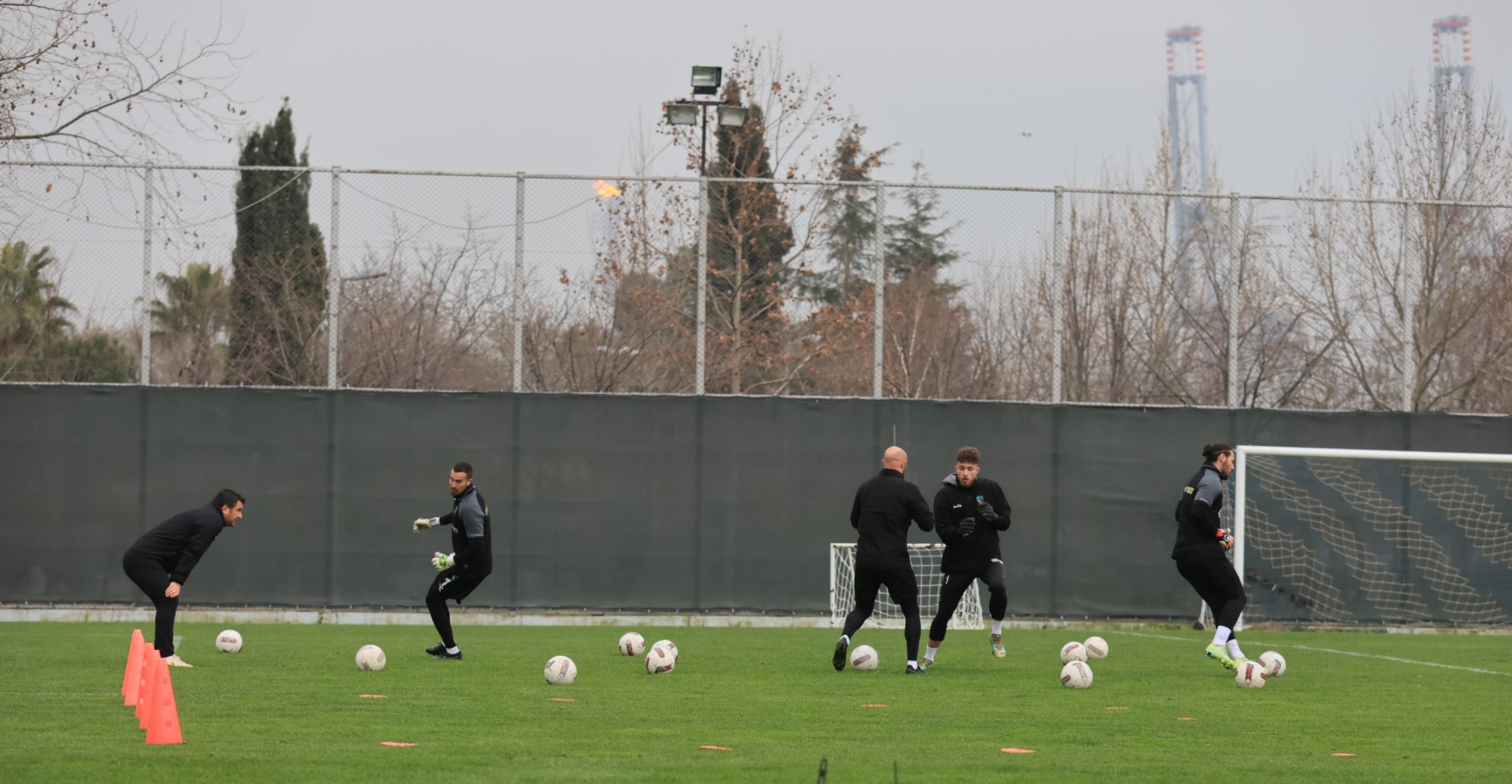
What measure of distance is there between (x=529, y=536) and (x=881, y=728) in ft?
38.5

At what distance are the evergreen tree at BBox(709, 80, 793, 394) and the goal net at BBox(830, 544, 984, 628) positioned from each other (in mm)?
2742

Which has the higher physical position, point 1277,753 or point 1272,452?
point 1272,452

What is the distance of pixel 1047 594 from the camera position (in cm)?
2141

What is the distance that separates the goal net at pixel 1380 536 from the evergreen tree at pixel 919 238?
509 cm

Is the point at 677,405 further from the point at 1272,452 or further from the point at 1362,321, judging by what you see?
the point at 1362,321

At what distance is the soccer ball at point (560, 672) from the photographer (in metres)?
12.3

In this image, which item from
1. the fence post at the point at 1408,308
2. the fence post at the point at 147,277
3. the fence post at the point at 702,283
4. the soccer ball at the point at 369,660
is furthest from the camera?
the fence post at the point at 1408,308

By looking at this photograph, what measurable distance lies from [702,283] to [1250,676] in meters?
10.2

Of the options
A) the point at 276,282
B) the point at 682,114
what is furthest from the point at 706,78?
the point at 276,282

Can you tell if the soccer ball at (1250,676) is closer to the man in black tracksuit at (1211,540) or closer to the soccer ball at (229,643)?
the man in black tracksuit at (1211,540)

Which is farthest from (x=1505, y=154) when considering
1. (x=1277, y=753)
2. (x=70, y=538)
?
(x=70, y=538)

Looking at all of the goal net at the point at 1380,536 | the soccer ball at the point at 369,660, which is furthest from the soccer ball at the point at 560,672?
the goal net at the point at 1380,536

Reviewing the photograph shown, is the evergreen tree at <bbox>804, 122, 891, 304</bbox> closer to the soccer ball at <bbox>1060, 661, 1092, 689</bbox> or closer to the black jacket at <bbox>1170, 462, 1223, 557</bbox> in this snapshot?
the black jacket at <bbox>1170, 462, 1223, 557</bbox>

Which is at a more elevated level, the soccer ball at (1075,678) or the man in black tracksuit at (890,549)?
the man in black tracksuit at (890,549)
